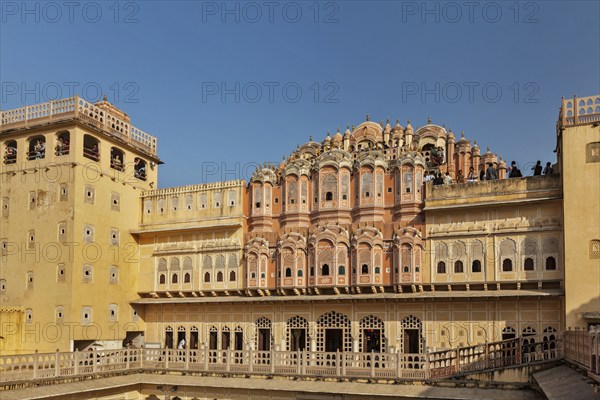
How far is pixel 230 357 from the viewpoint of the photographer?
23.9 metres

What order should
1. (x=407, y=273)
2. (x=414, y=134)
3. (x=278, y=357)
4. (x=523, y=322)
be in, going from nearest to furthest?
(x=278, y=357) → (x=523, y=322) → (x=407, y=273) → (x=414, y=134)

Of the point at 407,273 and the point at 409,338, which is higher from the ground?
the point at 407,273

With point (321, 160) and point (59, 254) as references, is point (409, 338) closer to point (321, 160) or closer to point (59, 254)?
point (321, 160)

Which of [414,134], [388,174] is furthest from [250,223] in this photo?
[414,134]

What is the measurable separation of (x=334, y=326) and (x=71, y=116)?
1618 centimetres

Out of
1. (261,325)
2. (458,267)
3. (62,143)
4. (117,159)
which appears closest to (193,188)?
(117,159)

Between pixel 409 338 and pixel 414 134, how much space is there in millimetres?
18637

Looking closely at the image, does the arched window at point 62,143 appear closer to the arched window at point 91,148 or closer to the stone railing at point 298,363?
the arched window at point 91,148

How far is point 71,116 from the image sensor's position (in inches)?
1185

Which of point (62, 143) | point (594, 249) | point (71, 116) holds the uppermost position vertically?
point (71, 116)

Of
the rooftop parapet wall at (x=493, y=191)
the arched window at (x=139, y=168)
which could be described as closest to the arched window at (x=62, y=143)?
the arched window at (x=139, y=168)

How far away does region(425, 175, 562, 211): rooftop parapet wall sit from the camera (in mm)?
25281

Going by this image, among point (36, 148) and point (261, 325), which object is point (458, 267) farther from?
point (36, 148)

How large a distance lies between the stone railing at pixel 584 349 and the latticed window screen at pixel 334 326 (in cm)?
1131
